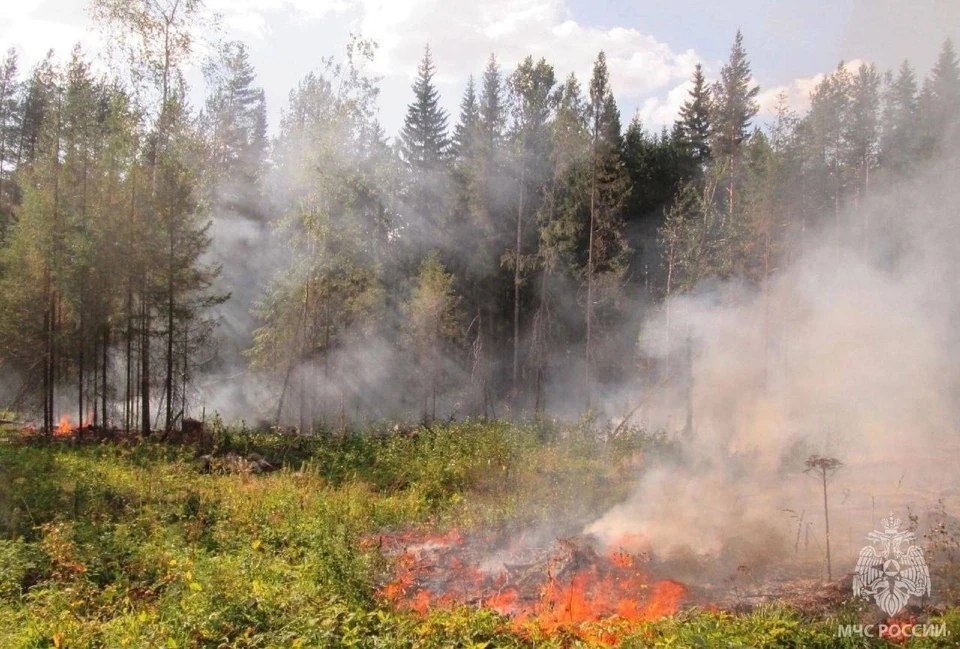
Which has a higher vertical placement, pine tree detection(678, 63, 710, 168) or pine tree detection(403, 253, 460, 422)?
pine tree detection(678, 63, 710, 168)

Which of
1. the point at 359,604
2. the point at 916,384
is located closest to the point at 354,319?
the point at 359,604

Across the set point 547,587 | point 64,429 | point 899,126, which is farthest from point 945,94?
point 64,429

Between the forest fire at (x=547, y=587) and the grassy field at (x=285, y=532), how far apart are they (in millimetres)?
388

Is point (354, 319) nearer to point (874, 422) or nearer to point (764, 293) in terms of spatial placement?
point (764, 293)

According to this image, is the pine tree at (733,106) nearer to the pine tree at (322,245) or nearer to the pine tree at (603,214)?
the pine tree at (603,214)

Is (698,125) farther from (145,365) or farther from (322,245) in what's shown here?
(145,365)

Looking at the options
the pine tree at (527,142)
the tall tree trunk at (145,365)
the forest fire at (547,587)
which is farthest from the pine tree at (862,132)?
the tall tree trunk at (145,365)

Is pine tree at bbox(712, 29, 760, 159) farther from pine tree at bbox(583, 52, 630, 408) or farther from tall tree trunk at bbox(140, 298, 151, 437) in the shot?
tall tree trunk at bbox(140, 298, 151, 437)

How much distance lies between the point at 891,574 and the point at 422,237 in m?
26.2

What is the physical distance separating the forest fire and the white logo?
232cm

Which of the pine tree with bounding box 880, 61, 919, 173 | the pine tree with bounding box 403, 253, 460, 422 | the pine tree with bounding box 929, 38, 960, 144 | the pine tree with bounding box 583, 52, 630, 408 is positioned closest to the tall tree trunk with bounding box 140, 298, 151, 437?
the pine tree with bounding box 403, 253, 460, 422

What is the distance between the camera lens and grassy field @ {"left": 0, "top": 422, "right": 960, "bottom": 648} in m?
6.26

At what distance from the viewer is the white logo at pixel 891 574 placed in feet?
24.5

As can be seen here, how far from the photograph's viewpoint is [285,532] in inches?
403
